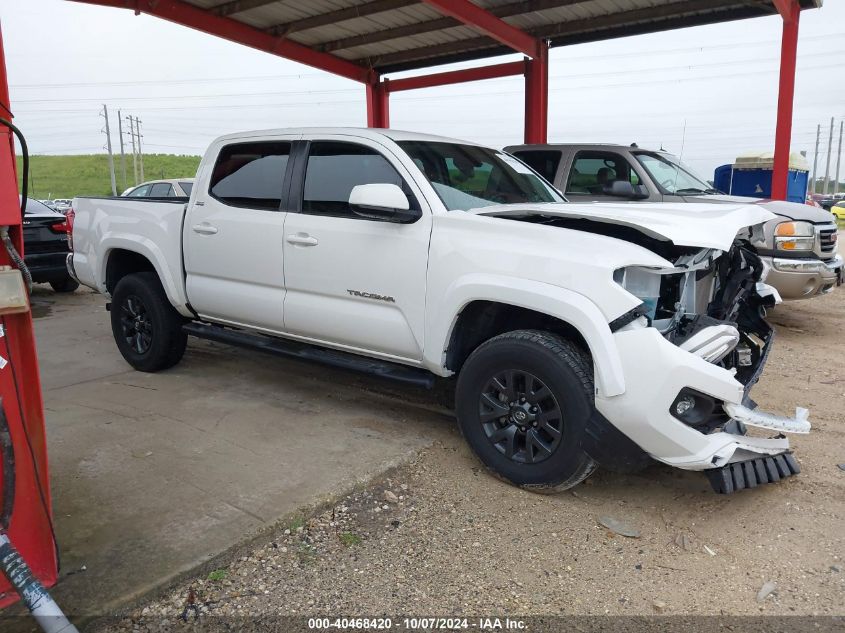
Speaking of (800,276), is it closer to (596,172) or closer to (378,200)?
(596,172)

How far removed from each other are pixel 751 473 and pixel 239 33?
1010 cm

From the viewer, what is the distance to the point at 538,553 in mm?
3039

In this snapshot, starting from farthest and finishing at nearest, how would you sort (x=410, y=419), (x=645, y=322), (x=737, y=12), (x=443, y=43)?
(x=443, y=43)
(x=737, y=12)
(x=410, y=419)
(x=645, y=322)

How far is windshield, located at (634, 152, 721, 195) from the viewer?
752 centimetres

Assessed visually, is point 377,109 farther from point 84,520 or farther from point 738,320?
point 84,520

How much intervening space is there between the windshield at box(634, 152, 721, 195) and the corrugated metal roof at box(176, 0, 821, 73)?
108 inches

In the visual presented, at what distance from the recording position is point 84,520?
10.6 feet

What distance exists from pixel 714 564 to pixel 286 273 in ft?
9.98

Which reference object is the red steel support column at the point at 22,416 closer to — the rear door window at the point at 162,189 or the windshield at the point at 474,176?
the windshield at the point at 474,176

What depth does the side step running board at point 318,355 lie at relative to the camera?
407 centimetres

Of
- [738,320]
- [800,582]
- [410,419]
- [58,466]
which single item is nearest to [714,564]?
[800,582]

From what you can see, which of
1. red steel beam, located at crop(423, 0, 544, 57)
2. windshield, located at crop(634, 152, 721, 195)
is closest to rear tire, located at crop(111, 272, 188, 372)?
windshield, located at crop(634, 152, 721, 195)

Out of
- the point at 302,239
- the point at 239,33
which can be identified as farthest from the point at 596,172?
the point at 239,33

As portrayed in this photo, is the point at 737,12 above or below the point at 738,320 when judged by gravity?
above
